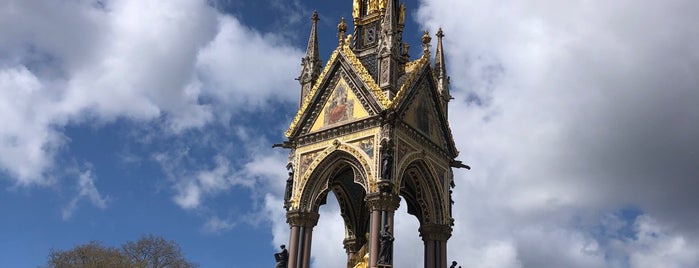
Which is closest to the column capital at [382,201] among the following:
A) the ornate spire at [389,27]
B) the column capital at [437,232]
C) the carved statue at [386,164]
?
the carved statue at [386,164]

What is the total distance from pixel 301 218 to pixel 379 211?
2.88 meters

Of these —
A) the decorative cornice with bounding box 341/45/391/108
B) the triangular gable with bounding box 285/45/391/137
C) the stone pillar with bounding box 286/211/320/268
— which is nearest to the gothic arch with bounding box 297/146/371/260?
the stone pillar with bounding box 286/211/320/268

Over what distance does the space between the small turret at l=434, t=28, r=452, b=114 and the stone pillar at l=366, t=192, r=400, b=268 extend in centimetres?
545

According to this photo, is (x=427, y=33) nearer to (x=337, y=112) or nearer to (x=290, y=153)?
(x=337, y=112)

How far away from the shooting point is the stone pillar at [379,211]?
70.8ft

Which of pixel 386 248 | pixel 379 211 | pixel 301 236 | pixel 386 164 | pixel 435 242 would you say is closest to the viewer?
pixel 386 248

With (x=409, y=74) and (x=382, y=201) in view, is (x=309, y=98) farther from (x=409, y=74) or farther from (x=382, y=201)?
(x=382, y=201)

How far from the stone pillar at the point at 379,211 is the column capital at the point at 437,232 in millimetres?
2678

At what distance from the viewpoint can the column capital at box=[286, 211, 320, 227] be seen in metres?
23.6

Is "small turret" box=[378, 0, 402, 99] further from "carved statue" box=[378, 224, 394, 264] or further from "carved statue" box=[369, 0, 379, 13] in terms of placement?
"carved statue" box=[378, 224, 394, 264]

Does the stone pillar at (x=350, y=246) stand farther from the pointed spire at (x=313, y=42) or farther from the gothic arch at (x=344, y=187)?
the pointed spire at (x=313, y=42)

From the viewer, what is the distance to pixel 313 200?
23.9 metres

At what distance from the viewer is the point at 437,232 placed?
80.1 feet

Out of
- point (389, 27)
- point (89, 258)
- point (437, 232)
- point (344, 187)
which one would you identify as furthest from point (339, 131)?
point (89, 258)
